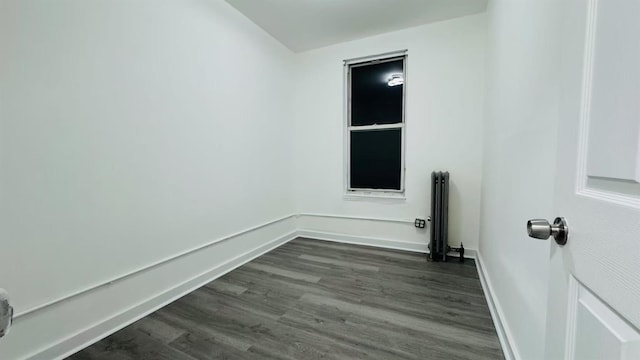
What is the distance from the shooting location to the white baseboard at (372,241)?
3.19 m

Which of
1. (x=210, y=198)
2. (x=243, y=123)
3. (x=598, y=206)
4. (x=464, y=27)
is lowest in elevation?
(x=210, y=198)

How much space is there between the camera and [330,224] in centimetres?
377

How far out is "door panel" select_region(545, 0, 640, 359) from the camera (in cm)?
42

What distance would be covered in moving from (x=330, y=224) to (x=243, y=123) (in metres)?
1.82

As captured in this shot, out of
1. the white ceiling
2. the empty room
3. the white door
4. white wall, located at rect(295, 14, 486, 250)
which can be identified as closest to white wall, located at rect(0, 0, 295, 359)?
the empty room

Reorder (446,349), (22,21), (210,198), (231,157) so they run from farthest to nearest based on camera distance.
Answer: (231,157)
(210,198)
(446,349)
(22,21)

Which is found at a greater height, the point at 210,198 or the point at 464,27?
the point at 464,27

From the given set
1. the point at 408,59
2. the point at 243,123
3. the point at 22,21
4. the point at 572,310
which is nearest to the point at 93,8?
the point at 22,21

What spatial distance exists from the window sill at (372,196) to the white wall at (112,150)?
1.47 meters

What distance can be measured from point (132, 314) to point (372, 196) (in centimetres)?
272

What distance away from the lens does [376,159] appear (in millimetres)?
3529

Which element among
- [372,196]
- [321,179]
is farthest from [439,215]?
[321,179]

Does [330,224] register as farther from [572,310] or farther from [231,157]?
[572,310]

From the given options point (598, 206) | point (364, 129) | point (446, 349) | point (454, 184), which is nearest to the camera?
point (598, 206)
